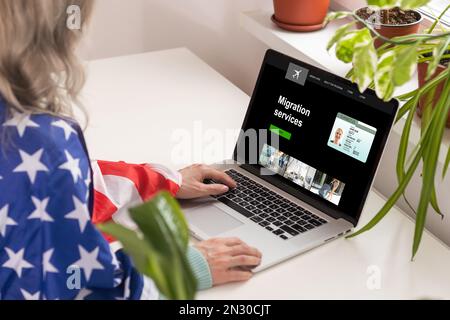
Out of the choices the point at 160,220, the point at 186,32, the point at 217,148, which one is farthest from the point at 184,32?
the point at 160,220

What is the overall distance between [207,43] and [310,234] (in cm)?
92

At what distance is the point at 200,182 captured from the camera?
4.30 ft

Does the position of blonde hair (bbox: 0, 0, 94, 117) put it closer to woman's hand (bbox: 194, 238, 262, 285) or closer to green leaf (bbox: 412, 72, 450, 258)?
woman's hand (bbox: 194, 238, 262, 285)

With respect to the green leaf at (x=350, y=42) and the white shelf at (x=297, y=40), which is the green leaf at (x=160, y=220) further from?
the white shelf at (x=297, y=40)

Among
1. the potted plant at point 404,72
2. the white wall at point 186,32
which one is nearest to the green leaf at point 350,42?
the potted plant at point 404,72

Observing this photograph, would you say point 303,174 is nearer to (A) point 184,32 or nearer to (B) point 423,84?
(B) point 423,84

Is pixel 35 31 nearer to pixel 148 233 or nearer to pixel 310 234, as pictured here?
pixel 148 233

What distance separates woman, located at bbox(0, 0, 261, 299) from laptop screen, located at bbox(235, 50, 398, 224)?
1.35 ft

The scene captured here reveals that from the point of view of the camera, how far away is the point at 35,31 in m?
0.90

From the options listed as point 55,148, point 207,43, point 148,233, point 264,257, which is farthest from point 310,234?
point 207,43

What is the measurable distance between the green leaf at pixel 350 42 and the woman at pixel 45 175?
0.35 metres

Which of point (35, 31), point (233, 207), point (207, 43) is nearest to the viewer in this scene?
point (35, 31)

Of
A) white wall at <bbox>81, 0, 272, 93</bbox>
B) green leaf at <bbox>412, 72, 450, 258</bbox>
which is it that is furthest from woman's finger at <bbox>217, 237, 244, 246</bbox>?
white wall at <bbox>81, 0, 272, 93</bbox>

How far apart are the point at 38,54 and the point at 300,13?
35.1 inches
